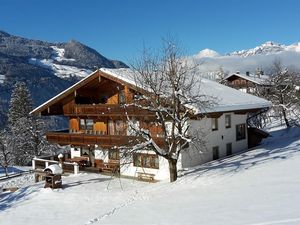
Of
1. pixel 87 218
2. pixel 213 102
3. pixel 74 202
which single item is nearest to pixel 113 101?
pixel 213 102

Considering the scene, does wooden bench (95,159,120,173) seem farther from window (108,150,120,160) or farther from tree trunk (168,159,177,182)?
tree trunk (168,159,177,182)

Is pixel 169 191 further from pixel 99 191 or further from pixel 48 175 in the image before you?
pixel 48 175

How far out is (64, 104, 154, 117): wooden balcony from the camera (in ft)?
92.5

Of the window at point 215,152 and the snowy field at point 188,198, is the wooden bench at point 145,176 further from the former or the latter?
the window at point 215,152

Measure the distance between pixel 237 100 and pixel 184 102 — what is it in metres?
9.01

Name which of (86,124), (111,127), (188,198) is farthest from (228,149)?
(188,198)

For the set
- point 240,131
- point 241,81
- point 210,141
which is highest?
point 241,81

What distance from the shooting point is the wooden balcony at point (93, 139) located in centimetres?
2751

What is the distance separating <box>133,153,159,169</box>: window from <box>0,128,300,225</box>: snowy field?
1729mm

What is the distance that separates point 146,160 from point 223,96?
7.65 metres

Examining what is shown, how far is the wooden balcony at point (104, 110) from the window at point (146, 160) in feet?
9.93

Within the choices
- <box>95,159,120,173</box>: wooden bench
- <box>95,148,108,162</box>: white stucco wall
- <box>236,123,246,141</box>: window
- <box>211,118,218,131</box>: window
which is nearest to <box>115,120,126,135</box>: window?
<box>95,148,108,162</box>: white stucco wall

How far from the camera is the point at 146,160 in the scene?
2908cm

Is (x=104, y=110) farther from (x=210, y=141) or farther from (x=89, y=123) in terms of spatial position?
(x=210, y=141)
